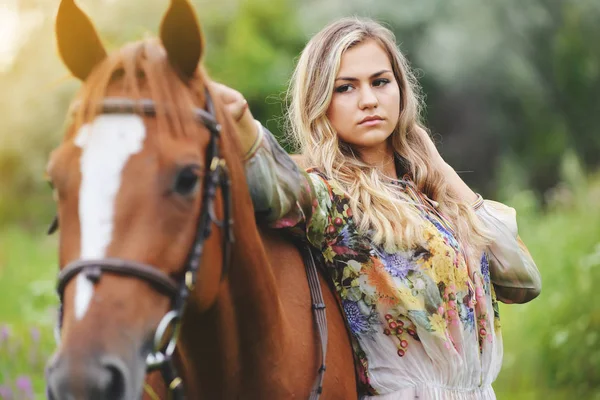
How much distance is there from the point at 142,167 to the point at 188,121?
188 millimetres

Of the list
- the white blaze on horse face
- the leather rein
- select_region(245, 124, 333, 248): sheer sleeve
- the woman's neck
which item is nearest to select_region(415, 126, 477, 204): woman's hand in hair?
the woman's neck

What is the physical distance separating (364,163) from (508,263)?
666 mm

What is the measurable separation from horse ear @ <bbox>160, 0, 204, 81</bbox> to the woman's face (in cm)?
95

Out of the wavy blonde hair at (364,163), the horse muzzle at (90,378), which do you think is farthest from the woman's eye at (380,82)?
the horse muzzle at (90,378)

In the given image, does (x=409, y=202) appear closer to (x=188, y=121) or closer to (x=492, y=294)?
(x=492, y=294)

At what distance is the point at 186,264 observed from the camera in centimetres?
178

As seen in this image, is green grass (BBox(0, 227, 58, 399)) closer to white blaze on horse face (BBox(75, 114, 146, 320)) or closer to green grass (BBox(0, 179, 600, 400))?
green grass (BBox(0, 179, 600, 400))

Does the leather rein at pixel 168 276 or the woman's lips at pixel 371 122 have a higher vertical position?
the woman's lips at pixel 371 122

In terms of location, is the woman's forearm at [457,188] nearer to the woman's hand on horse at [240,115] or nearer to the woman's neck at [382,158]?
the woman's neck at [382,158]

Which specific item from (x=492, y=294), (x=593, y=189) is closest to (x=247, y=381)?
(x=492, y=294)

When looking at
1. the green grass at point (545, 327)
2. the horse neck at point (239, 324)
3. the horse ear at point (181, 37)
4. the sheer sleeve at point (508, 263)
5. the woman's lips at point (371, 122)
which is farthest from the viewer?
the green grass at point (545, 327)

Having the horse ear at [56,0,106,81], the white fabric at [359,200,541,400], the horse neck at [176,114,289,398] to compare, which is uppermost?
the horse ear at [56,0,106,81]

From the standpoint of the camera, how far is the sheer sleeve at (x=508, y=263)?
2928mm

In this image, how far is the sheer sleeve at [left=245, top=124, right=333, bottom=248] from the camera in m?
2.20
